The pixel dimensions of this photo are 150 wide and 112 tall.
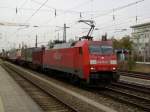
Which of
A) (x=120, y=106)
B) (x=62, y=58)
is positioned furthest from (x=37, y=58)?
(x=120, y=106)

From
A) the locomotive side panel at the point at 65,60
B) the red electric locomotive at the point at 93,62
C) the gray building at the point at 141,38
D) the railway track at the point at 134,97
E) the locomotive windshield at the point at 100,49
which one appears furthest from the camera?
the gray building at the point at 141,38

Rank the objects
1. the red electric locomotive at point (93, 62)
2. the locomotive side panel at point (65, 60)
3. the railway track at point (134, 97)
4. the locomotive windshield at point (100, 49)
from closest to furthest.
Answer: the railway track at point (134, 97) → the red electric locomotive at point (93, 62) → the locomotive windshield at point (100, 49) → the locomotive side panel at point (65, 60)

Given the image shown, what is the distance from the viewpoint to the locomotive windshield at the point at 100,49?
2113cm

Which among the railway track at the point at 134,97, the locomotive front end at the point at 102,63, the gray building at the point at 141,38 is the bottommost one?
the railway track at the point at 134,97

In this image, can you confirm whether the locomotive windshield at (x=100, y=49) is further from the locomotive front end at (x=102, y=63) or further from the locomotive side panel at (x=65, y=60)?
the locomotive side panel at (x=65, y=60)

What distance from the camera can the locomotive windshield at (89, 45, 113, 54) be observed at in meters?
21.1

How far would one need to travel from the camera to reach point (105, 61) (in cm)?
2081

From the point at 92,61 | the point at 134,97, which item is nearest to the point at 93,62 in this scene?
the point at 92,61

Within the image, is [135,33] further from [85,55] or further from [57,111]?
[57,111]

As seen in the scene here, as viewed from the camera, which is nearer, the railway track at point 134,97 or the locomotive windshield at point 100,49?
the railway track at point 134,97

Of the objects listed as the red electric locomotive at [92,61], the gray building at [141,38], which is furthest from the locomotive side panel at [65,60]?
the gray building at [141,38]

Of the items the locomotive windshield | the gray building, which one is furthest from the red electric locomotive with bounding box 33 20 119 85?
the gray building

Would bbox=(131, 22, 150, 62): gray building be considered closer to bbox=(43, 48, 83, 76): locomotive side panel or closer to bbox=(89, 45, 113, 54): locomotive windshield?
bbox=(43, 48, 83, 76): locomotive side panel

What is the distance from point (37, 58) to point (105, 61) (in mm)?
21487
